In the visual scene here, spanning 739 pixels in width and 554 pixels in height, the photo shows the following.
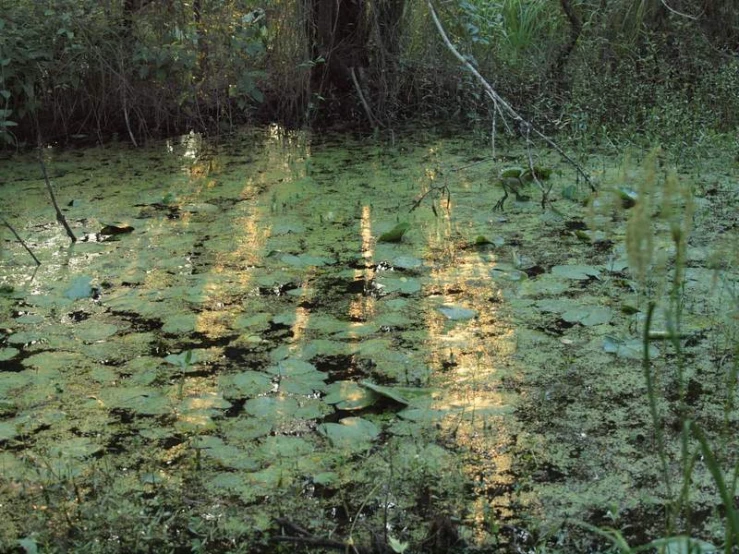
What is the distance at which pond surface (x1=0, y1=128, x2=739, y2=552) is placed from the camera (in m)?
1.71

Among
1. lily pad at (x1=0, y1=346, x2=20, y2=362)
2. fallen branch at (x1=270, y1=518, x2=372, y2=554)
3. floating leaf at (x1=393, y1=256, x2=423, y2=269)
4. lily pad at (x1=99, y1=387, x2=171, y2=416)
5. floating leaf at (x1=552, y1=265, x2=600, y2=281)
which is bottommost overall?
lily pad at (x1=0, y1=346, x2=20, y2=362)

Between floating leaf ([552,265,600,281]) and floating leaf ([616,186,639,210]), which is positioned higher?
floating leaf ([616,186,639,210])

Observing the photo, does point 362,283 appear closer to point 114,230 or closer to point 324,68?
point 114,230

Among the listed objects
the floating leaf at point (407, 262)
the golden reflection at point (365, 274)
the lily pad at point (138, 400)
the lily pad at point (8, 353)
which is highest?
the floating leaf at point (407, 262)

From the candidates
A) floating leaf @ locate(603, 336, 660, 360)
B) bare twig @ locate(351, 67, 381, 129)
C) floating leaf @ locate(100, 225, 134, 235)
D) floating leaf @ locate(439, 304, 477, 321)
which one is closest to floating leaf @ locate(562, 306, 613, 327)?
floating leaf @ locate(603, 336, 660, 360)

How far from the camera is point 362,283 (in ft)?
9.51

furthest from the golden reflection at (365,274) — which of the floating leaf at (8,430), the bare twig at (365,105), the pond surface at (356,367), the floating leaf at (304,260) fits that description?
the bare twig at (365,105)

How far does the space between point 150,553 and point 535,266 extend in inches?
66.8

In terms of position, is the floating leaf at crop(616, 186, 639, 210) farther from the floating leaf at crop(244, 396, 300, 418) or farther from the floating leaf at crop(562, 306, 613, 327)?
the floating leaf at crop(244, 396, 300, 418)

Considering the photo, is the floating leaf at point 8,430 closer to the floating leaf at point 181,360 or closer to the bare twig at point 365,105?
the floating leaf at point 181,360

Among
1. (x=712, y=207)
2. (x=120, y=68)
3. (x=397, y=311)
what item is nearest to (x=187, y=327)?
(x=397, y=311)

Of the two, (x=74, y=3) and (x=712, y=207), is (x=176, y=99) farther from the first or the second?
(x=712, y=207)

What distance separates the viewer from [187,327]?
257 centimetres

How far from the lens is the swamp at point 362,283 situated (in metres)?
1.73
